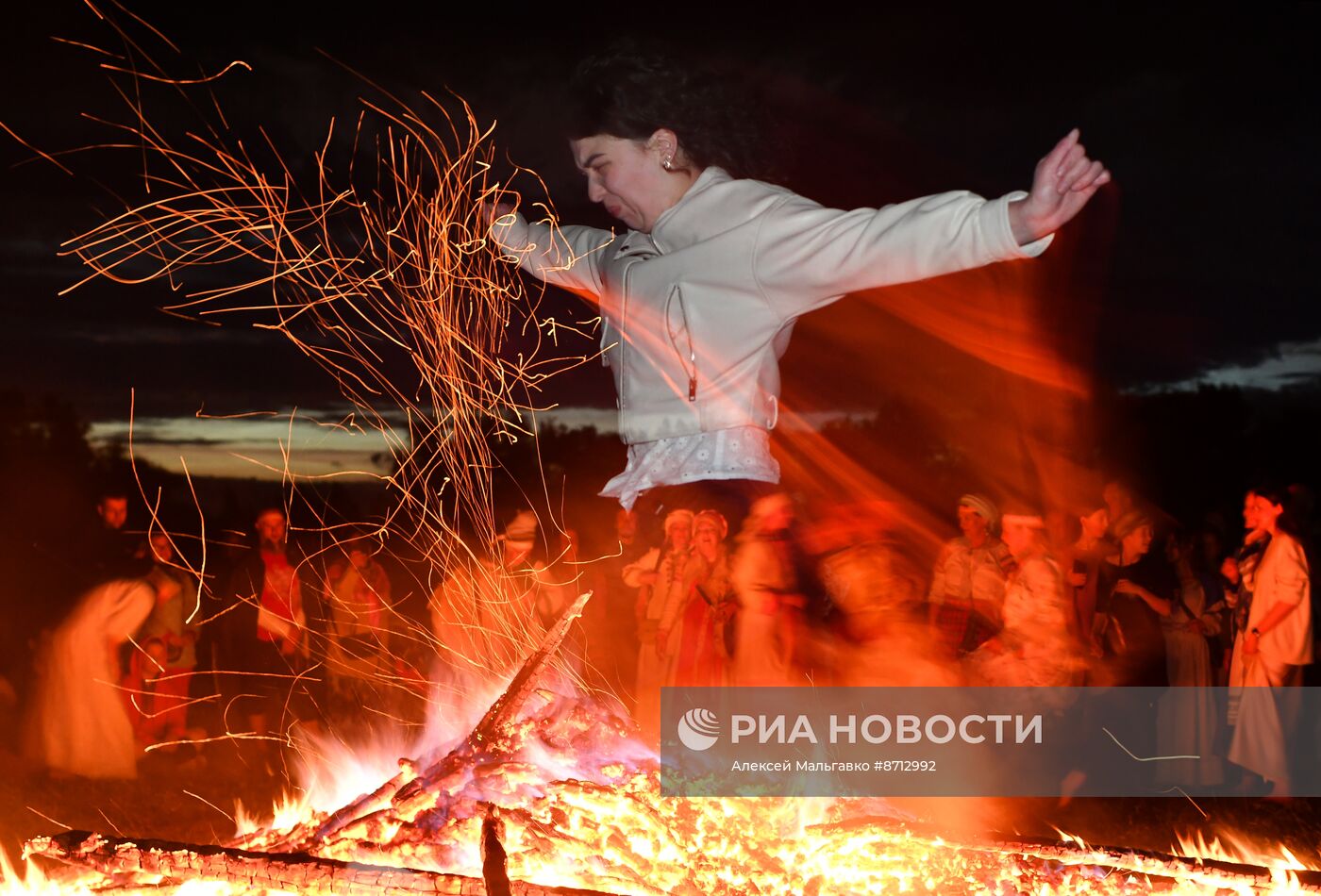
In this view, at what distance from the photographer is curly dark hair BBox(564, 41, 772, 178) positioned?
2510 mm

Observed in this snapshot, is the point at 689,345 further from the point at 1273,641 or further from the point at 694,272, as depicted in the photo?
the point at 1273,641

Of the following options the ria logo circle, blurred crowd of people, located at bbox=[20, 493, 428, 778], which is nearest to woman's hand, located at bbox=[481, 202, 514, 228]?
the ria logo circle

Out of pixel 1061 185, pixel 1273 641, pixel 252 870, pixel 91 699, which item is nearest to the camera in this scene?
pixel 1061 185

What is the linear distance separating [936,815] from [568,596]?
146 cm

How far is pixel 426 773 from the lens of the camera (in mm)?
2502

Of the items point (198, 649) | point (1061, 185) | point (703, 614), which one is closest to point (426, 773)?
point (703, 614)

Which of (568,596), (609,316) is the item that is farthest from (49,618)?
(609,316)

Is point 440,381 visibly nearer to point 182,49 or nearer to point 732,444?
point 732,444

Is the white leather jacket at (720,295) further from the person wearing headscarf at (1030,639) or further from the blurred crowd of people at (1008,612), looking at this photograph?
the person wearing headscarf at (1030,639)

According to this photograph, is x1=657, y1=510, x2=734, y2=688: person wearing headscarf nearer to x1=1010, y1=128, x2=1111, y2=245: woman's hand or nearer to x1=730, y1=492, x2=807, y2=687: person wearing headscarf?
x1=730, y1=492, x2=807, y2=687: person wearing headscarf

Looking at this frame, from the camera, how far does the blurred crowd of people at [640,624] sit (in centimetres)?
341

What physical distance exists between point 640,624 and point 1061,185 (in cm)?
195

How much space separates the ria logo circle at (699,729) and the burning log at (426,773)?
1.18ft

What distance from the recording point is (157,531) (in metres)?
4.14
